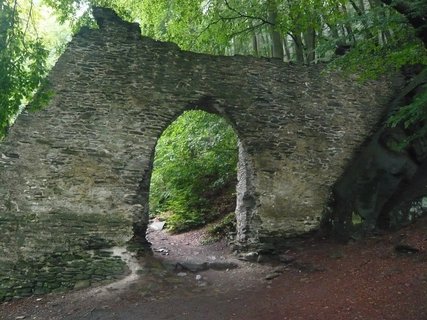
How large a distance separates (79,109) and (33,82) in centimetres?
354

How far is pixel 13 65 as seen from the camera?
5.11m

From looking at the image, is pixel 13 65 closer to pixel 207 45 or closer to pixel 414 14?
pixel 414 14

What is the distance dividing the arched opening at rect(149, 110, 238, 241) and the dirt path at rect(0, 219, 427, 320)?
424 cm

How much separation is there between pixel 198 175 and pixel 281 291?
25.8ft

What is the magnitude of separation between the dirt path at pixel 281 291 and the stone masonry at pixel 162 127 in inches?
52.0

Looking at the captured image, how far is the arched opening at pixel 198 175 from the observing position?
13.4 meters

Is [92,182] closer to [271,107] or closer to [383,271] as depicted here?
[271,107]

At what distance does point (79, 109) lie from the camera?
28.8ft

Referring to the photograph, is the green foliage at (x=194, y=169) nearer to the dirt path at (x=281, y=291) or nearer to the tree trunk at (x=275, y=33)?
the tree trunk at (x=275, y=33)

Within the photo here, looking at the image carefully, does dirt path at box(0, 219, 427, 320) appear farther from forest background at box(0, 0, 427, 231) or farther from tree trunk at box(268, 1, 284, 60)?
tree trunk at box(268, 1, 284, 60)

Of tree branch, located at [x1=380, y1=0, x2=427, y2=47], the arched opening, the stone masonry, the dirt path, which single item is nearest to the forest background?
the arched opening

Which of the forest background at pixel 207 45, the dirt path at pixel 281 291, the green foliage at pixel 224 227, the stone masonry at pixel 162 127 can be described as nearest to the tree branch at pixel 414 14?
the dirt path at pixel 281 291

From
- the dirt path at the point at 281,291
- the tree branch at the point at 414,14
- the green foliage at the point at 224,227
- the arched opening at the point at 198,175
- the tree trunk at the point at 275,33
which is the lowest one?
the dirt path at the point at 281,291

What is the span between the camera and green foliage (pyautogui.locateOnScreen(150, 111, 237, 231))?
1351 centimetres
